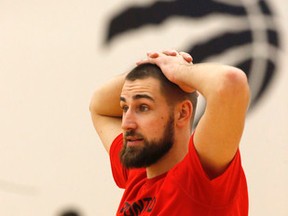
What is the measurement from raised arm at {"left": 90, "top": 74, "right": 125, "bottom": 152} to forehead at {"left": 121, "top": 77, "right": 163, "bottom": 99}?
0.97 feet

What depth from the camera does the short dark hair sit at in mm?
1466

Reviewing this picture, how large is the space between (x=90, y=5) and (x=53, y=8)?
0.55ft

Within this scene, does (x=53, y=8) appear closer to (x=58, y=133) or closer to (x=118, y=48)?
(x=118, y=48)

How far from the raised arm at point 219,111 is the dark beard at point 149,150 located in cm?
15

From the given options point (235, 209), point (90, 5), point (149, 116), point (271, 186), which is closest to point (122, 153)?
point (149, 116)

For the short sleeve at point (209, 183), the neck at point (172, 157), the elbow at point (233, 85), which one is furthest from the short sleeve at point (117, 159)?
the elbow at point (233, 85)

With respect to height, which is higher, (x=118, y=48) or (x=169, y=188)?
(x=118, y=48)

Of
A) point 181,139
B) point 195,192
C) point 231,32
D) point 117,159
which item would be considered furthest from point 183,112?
point 231,32

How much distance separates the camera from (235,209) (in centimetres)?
140

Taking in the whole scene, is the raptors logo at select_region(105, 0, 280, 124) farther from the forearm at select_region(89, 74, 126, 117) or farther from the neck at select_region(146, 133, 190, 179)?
the neck at select_region(146, 133, 190, 179)

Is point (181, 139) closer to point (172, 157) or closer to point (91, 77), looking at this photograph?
point (172, 157)

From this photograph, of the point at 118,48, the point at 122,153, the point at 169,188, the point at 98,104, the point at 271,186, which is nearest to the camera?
the point at 169,188

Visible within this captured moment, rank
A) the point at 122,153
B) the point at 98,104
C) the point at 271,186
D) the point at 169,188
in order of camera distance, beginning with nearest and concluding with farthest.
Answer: the point at 169,188
the point at 122,153
the point at 98,104
the point at 271,186

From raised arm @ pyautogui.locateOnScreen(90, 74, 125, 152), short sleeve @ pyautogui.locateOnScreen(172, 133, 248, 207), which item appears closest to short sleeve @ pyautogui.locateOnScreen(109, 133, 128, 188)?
raised arm @ pyautogui.locateOnScreen(90, 74, 125, 152)
